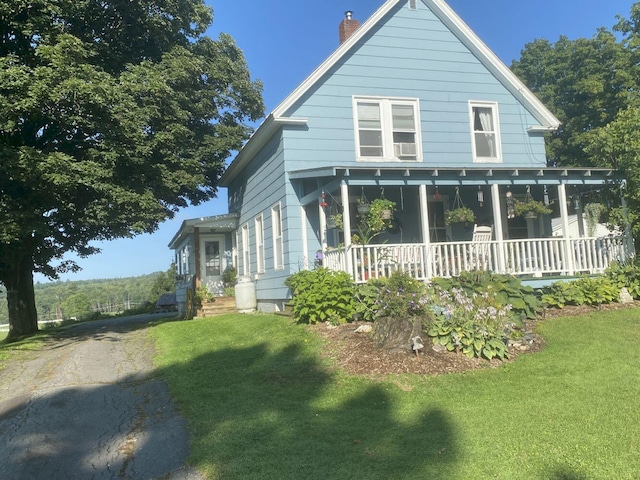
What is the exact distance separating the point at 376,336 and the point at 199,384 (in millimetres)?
2665

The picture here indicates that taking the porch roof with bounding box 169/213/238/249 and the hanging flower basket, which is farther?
the porch roof with bounding box 169/213/238/249

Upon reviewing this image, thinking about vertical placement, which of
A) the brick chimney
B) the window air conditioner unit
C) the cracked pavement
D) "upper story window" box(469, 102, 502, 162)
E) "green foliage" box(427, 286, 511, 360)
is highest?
the brick chimney

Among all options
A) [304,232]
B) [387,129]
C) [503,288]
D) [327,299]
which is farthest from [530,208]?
[327,299]

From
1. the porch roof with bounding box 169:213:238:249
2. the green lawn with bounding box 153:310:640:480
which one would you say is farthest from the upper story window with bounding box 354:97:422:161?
the green lawn with bounding box 153:310:640:480


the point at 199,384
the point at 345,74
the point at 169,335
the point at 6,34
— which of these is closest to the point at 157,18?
the point at 6,34

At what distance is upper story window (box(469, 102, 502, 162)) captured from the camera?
565 inches

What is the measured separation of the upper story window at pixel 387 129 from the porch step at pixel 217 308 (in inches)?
253

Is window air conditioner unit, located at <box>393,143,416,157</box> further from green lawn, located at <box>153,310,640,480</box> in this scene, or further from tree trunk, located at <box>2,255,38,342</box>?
tree trunk, located at <box>2,255,38,342</box>

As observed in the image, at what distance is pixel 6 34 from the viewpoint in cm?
1345

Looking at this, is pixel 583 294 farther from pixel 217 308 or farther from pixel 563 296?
pixel 217 308

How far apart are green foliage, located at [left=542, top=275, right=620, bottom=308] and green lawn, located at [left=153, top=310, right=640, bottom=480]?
194 cm

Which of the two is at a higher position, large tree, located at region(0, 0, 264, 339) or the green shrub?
large tree, located at region(0, 0, 264, 339)

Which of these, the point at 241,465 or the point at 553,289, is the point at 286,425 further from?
the point at 553,289

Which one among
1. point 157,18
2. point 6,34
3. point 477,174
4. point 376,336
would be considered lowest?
point 376,336
